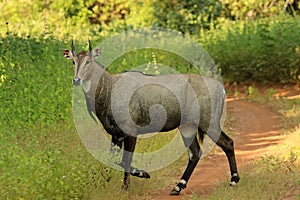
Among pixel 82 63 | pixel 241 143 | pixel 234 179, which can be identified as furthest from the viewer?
pixel 241 143

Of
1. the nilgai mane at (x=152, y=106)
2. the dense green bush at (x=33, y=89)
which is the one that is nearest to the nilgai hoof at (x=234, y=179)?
the nilgai mane at (x=152, y=106)

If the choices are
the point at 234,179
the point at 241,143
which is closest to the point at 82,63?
the point at 234,179

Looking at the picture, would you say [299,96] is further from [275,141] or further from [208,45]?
[275,141]

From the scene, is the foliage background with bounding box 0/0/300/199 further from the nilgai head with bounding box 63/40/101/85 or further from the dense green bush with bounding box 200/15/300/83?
the nilgai head with bounding box 63/40/101/85

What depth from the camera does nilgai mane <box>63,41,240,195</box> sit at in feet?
29.6

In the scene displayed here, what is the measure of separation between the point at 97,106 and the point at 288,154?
352 centimetres

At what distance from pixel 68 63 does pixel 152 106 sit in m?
4.68

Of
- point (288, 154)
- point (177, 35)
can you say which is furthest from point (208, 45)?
point (288, 154)

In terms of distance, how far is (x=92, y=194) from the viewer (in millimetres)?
8602

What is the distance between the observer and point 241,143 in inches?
509

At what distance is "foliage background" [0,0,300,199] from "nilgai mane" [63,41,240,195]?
58 cm

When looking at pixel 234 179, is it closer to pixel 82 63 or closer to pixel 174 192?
pixel 174 192

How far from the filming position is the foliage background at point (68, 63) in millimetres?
8336

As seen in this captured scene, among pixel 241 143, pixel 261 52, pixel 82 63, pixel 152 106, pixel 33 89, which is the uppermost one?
pixel 82 63
